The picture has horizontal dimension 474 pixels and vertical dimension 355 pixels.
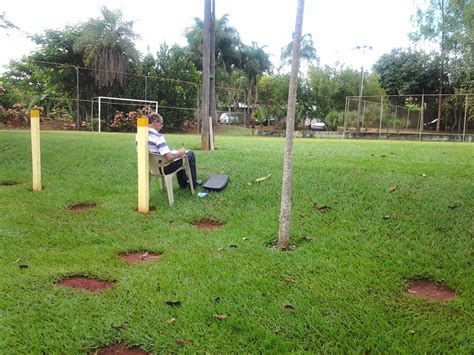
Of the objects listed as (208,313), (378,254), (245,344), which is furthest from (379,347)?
(378,254)

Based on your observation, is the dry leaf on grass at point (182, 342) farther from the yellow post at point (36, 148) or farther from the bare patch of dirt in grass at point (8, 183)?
the bare patch of dirt in grass at point (8, 183)

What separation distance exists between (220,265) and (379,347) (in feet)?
5.00

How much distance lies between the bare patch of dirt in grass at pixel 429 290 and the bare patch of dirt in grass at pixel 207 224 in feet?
7.18

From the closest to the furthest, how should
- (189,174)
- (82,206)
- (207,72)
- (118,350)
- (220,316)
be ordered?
(118,350)
(220,316)
(82,206)
(189,174)
(207,72)

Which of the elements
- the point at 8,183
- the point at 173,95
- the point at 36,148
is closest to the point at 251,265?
the point at 36,148

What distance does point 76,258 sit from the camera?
3889mm

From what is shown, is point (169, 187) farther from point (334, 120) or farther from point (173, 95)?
point (334, 120)

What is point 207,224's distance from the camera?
16.1ft

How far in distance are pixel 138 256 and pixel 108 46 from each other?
20325mm

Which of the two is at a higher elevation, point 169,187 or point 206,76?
point 206,76

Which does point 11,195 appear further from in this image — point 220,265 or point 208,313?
point 208,313

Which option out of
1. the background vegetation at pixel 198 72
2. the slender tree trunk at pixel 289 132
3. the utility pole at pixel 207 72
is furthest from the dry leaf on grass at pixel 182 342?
the background vegetation at pixel 198 72

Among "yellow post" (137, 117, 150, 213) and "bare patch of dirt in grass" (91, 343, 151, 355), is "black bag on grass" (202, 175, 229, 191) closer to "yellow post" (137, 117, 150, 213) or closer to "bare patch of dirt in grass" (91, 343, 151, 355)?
"yellow post" (137, 117, 150, 213)

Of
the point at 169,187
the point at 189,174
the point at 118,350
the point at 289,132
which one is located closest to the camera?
the point at 118,350
